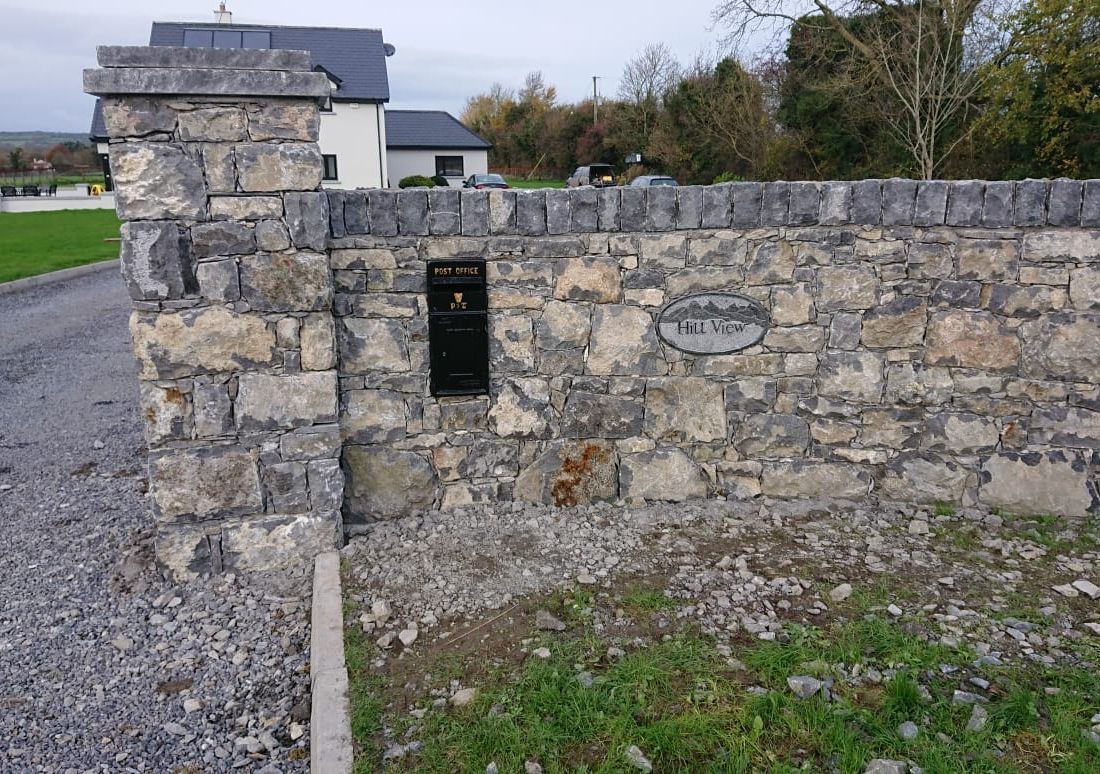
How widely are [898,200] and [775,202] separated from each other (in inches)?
27.8

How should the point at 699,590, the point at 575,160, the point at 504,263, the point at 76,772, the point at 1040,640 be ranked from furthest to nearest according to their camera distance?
the point at 575,160 → the point at 504,263 → the point at 699,590 → the point at 1040,640 → the point at 76,772

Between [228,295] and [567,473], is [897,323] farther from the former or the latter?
[228,295]

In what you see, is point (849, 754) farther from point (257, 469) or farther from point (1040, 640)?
point (257, 469)

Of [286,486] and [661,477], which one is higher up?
[286,486]

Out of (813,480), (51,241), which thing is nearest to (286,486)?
(813,480)

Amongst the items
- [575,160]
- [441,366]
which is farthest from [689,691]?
[575,160]

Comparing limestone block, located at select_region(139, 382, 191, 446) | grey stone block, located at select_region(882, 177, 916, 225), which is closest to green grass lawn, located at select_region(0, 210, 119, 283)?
limestone block, located at select_region(139, 382, 191, 446)

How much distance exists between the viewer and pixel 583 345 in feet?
15.2

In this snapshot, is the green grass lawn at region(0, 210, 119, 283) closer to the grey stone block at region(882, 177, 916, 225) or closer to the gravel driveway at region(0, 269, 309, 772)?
the gravel driveway at region(0, 269, 309, 772)

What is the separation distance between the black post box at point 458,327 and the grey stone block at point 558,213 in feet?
1.51

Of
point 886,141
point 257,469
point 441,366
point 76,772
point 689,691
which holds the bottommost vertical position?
point 76,772

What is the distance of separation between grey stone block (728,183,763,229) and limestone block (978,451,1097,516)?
6.84 feet

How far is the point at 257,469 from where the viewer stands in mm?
4160

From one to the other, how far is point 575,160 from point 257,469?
134 feet
